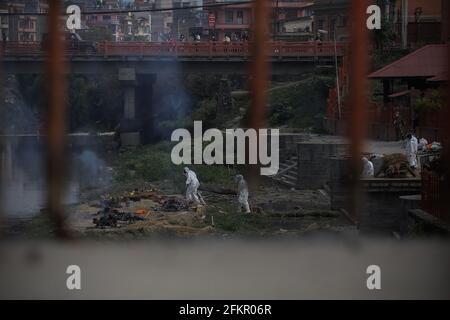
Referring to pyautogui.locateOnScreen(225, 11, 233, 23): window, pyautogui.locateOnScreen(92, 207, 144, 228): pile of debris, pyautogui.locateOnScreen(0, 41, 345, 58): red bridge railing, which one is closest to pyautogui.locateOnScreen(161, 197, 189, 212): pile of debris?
pyautogui.locateOnScreen(92, 207, 144, 228): pile of debris

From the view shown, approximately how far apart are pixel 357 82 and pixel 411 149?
765 centimetres

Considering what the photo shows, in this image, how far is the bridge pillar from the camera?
6554 millimetres

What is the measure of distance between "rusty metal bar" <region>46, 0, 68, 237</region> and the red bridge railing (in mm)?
502

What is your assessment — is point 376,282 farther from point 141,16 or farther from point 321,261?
point 141,16

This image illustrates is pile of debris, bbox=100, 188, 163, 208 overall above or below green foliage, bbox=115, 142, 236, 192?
below

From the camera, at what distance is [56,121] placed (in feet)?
11.3

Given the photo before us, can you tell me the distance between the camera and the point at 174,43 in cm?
677

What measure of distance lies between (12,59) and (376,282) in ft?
7.86

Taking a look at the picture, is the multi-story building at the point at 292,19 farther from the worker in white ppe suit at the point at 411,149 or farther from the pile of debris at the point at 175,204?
the worker in white ppe suit at the point at 411,149

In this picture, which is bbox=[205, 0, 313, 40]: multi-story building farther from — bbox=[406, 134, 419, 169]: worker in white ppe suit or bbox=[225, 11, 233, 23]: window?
bbox=[406, 134, 419, 169]: worker in white ppe suit

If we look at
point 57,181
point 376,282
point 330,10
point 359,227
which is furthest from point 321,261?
point 330,10

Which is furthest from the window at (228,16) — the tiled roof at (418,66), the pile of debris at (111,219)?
the tiled roof at (418,66)

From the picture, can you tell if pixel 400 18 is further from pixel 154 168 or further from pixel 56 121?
pixel 56 121

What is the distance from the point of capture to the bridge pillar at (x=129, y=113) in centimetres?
655
